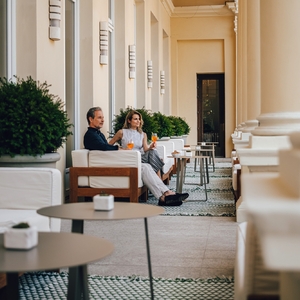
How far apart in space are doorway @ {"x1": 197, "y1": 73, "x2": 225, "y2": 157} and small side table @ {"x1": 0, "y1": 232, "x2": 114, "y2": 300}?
17126mm

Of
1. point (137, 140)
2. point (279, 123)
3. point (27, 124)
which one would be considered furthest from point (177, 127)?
point (279, 123)

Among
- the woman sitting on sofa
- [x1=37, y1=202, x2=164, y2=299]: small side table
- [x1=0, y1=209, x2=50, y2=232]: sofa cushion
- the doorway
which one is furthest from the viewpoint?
the doorway

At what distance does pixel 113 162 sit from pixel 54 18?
1.83 m

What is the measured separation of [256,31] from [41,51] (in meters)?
3.57

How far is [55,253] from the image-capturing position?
6.79ft

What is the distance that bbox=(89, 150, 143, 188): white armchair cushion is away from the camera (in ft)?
22.8

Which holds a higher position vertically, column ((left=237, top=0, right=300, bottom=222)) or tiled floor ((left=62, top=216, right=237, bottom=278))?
column ((left=237, top=0, right=300, bottom=222))

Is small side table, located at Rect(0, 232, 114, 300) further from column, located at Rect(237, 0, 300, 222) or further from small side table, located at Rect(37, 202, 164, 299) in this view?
column, located at Rect(237, 0, 300, 222)

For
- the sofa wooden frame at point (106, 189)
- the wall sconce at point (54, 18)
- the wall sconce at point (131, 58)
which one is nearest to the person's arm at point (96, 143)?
the sofa wooden frame at point (106, 189)

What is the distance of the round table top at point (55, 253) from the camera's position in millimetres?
1891

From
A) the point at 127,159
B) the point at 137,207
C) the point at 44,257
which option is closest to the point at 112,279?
the point at 137,207

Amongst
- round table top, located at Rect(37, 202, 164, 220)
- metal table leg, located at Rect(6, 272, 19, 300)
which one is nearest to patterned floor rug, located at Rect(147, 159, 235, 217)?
round table top, located at Rect(37, 202, 164, 220)

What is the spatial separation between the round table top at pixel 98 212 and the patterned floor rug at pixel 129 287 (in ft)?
1.82

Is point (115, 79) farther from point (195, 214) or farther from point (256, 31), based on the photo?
point (195, 214)
